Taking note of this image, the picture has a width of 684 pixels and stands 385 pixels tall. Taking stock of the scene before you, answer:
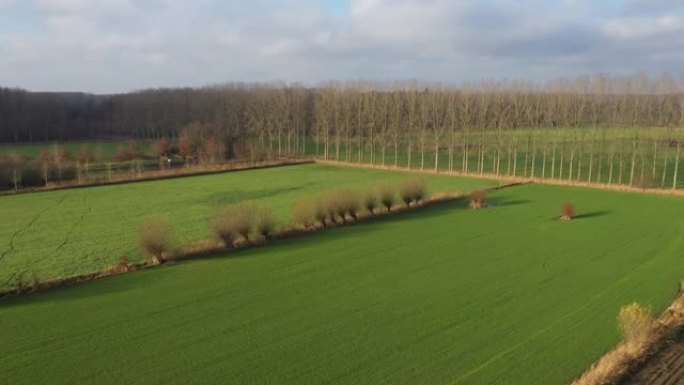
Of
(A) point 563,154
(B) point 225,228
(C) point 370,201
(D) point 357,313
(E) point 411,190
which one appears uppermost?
(A) point 563,154

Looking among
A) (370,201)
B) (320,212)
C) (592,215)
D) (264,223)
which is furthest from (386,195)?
(592,215)

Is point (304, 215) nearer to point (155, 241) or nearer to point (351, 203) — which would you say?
point (351, 203)

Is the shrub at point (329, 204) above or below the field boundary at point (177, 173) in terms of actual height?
above

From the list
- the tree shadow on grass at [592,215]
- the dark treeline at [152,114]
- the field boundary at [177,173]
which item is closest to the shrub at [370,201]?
the tree shadow on grass at [592,215]

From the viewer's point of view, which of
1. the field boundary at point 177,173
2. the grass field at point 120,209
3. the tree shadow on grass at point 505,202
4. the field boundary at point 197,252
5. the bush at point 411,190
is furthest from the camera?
the field boundary at point 177,173

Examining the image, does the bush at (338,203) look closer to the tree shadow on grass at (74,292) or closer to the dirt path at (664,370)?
the tree shadow on grass at (74,292)

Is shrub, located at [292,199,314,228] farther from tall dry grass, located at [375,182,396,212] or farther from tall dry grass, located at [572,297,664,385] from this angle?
tall dry grass, located at [572,297,664,385]

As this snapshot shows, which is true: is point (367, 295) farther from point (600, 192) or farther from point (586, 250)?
point (600, 192)

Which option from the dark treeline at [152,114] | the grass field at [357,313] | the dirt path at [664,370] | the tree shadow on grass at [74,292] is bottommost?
the tree shadow on grass at [74,292]

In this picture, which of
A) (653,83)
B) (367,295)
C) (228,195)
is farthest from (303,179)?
(367,295)
